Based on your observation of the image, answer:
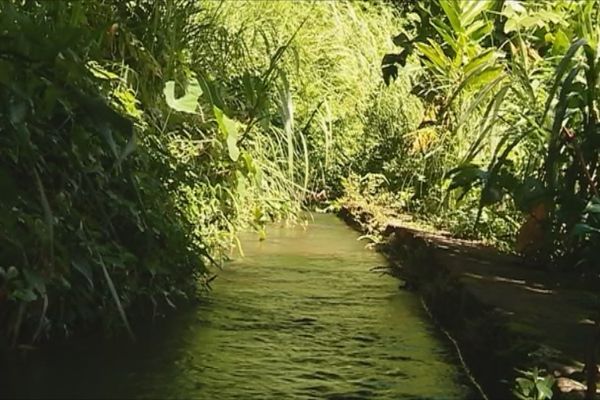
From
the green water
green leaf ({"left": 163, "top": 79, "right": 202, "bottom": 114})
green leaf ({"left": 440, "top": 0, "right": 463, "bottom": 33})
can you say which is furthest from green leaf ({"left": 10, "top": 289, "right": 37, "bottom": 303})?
green leaf ({"left": 440, "top": 0, "right": 463, "bottom": 33})

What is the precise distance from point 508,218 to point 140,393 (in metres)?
3.32

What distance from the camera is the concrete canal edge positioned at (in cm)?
289

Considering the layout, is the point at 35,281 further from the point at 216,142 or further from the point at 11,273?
the point at 216,142

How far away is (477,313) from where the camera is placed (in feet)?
12.1

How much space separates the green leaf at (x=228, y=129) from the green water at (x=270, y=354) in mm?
663

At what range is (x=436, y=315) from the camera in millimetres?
4371

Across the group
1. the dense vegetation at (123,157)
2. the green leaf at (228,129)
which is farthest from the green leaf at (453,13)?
the green leaf at (228,129)

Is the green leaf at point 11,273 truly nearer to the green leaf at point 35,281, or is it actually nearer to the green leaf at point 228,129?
the green leaf at point 35,281

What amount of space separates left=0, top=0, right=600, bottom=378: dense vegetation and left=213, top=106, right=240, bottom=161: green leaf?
1cm

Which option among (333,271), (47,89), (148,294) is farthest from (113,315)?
(333,271)

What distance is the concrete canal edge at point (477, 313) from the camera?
2.89 m

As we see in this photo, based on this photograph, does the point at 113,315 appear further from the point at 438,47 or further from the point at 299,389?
the point at 438,47

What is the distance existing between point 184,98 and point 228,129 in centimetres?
29

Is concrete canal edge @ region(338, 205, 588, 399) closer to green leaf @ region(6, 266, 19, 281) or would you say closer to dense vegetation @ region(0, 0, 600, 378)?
dense vegetation @ region(0, 0, 600, 378)
